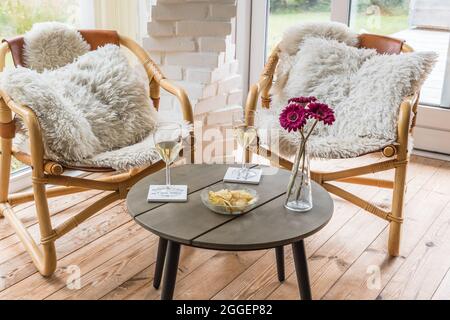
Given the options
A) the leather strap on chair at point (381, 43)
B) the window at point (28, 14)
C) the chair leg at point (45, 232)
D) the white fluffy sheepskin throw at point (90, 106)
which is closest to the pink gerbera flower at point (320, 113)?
the white fluffy sheepskin throw at point (90, 106)

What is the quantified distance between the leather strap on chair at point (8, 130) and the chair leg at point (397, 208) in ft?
4.80

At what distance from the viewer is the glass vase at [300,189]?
1692 millimetres

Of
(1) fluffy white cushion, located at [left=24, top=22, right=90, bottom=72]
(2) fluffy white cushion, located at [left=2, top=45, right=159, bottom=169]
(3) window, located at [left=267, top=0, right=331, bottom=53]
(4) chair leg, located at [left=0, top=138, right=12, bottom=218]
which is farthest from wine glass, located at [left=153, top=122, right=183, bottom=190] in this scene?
(3) window, located at [left=267, top=0, right=331, bottom=53]

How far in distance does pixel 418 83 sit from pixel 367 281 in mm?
835

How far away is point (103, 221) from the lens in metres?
2.50

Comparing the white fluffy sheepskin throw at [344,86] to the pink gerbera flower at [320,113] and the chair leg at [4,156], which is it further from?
the chair leg at [4,156]

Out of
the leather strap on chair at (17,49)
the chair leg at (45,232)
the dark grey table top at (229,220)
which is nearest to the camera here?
the dark grey table top at (229,220)

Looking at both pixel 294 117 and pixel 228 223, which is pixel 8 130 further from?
pixel 294 117

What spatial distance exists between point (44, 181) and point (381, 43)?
1.60m

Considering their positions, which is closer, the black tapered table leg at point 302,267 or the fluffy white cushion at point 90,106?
the black tapered table leg at point 302,267

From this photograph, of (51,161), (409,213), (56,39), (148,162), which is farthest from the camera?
(409,213)

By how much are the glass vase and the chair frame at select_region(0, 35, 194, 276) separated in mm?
683

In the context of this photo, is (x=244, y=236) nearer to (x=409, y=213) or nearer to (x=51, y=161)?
(x=51, y=161)

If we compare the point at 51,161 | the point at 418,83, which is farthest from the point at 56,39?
the point at 418,83
